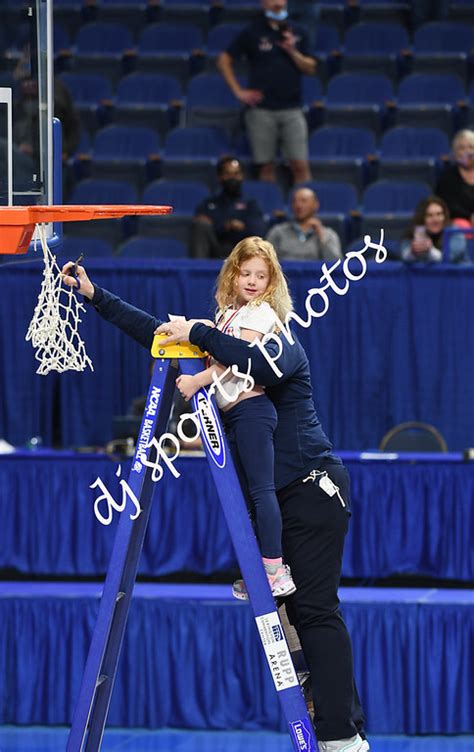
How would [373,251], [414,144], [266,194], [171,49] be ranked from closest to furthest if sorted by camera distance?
[373,251], [266,194], [414,144], [171,49]

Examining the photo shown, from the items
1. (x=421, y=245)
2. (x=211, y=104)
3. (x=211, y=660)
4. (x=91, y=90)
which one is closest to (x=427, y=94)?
(x=211, y=104)

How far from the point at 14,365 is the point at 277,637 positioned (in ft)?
16.1

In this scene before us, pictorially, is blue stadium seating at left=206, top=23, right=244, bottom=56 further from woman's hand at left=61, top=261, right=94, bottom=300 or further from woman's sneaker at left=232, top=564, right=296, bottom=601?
woman's sneaker at left=232, top=564, right=296, bottom=601

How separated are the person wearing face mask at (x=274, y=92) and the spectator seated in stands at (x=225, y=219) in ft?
3.57

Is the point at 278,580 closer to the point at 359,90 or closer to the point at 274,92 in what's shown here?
the point at 274,92

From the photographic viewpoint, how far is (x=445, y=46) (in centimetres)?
1276

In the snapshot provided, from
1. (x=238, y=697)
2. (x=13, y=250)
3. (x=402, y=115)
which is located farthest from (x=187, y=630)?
(x=402, y=115)

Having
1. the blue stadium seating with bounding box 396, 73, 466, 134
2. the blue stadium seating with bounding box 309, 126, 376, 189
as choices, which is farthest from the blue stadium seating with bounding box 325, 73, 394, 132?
the blue stadium seating with bounding box 309, 126, 376, 189

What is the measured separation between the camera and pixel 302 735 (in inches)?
187

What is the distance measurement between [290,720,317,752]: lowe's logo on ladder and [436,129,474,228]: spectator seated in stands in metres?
6.04

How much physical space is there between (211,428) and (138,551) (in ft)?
1.70

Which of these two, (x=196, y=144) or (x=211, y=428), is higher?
(x=196, y=144)

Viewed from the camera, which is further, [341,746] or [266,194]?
[266,194]

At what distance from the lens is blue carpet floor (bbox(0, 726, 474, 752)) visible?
681 cm
